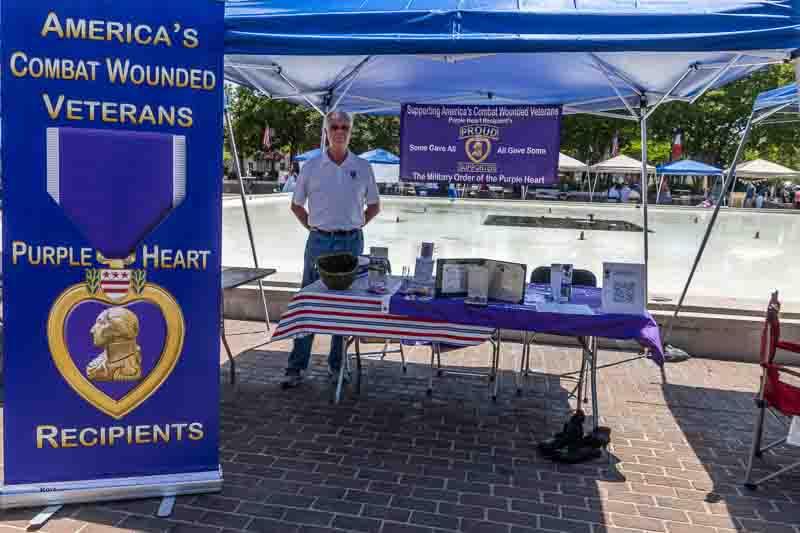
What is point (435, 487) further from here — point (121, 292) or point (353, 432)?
point (121, 292)

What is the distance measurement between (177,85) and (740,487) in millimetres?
3393

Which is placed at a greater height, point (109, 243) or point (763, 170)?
point (763, 170)

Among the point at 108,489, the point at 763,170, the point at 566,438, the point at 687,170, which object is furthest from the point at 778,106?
the point at 763,170

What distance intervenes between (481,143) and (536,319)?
295 cm

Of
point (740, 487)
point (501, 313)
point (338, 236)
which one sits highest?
point (338, 236)

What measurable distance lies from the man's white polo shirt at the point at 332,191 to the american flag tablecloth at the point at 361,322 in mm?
866

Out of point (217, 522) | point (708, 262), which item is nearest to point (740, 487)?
point (217, 522)

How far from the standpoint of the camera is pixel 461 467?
356cm

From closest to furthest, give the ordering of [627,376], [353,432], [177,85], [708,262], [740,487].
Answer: [177,85] < [740,487] < [353,432] < [627,376] < [708,262]

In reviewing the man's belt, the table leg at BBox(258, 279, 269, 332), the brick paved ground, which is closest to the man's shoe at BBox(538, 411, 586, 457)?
the brick paved ground

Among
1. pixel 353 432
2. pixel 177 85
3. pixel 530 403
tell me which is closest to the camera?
pixel 177 85

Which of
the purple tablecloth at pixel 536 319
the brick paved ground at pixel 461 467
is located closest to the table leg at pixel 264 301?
the brick paved ground at pixel 461 467

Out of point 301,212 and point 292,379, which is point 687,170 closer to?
point 301,212

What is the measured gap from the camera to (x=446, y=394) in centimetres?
478
